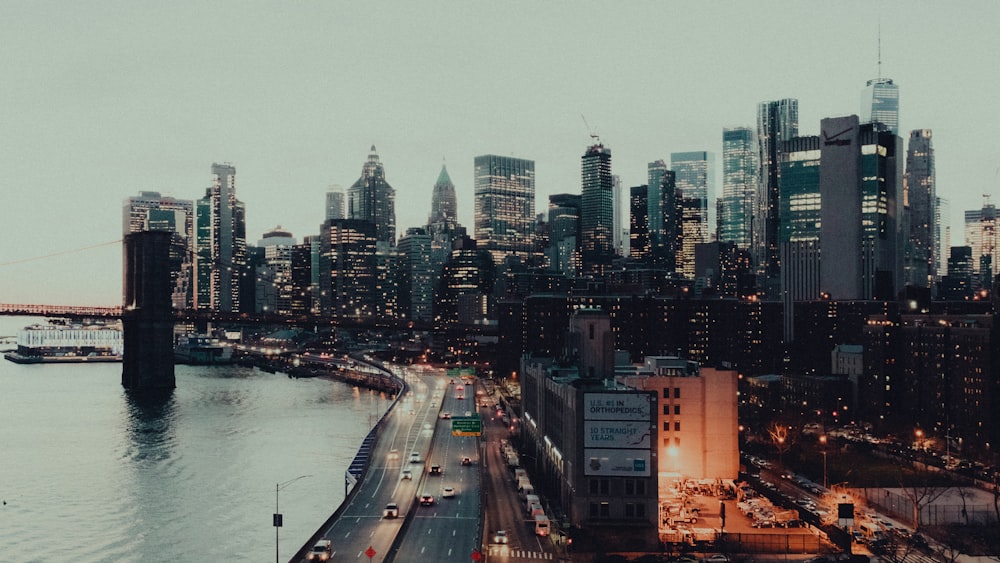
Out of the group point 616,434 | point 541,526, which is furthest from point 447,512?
point 616,434

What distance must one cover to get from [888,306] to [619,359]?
90.2 m

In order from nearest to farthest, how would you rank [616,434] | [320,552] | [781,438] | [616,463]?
[320,552]
[616,463]
[616,434]
[781,438]

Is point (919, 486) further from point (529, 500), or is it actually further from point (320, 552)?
point (320, 552)

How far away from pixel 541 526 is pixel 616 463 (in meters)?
6.06

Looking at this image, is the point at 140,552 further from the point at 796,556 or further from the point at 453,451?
the point at 796,556

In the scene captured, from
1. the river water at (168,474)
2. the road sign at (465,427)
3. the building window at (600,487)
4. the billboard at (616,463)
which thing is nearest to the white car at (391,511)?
the river water at (168,474)

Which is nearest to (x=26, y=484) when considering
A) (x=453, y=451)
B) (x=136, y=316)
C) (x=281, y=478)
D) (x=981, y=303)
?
(x=281, y=478)

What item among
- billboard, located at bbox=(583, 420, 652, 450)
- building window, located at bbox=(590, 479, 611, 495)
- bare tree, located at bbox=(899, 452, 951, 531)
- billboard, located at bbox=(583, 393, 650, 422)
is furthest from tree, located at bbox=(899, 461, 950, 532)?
building window, located at bbox=(590, 479, 611, 495)

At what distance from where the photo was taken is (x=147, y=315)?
604ft

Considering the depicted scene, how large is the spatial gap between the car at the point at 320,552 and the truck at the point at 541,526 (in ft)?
43.8

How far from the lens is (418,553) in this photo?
49.8 m

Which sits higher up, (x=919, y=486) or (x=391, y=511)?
(x=391, y=511)

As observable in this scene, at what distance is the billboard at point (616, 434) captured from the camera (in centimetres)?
5988

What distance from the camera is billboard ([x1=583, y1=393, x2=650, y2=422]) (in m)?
60.4
